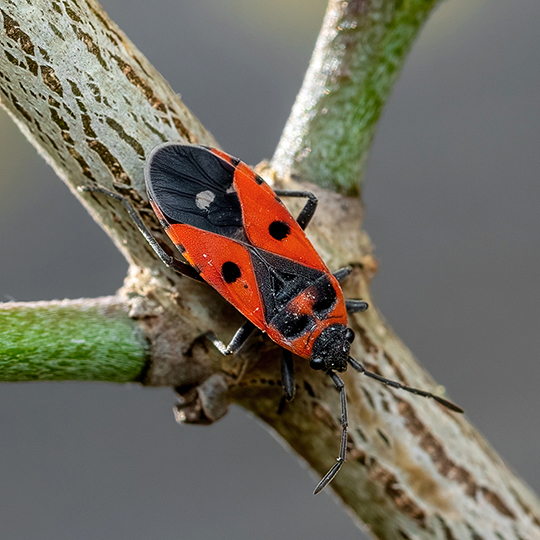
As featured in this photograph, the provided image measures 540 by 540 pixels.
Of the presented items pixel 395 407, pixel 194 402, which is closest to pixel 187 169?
pixel 194 402

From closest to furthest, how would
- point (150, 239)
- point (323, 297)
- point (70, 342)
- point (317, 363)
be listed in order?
point (70, 342), point (150, 239), point (317, 363), point (323, 297)

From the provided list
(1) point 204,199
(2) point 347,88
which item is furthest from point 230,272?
(2) point 347,88

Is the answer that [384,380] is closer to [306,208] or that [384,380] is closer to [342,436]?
[342,436]

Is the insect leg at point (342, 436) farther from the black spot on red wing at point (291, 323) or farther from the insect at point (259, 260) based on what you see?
the black spot on red wing at point (291, 323)

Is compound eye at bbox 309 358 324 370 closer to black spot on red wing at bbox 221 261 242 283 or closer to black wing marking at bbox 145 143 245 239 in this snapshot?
black spot on red wing at bbox 221 261 242 283

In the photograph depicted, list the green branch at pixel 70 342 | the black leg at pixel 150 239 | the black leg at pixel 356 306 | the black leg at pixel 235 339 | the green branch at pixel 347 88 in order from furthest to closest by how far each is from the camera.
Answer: the black leg at pixel 356 306, the green branch at pixel 347 88, the black leg at pixel 235 339, the black leg at pixel 150 239, the green branch at pixel 70 342

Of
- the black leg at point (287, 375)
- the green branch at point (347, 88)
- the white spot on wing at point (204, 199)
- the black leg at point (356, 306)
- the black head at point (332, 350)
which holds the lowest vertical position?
the black leg at point (287, 375)

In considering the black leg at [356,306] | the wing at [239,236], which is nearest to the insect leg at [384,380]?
the black leg at [356,306]

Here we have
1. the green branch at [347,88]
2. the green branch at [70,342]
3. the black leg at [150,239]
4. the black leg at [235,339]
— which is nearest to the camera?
the green branch at [70,342]
